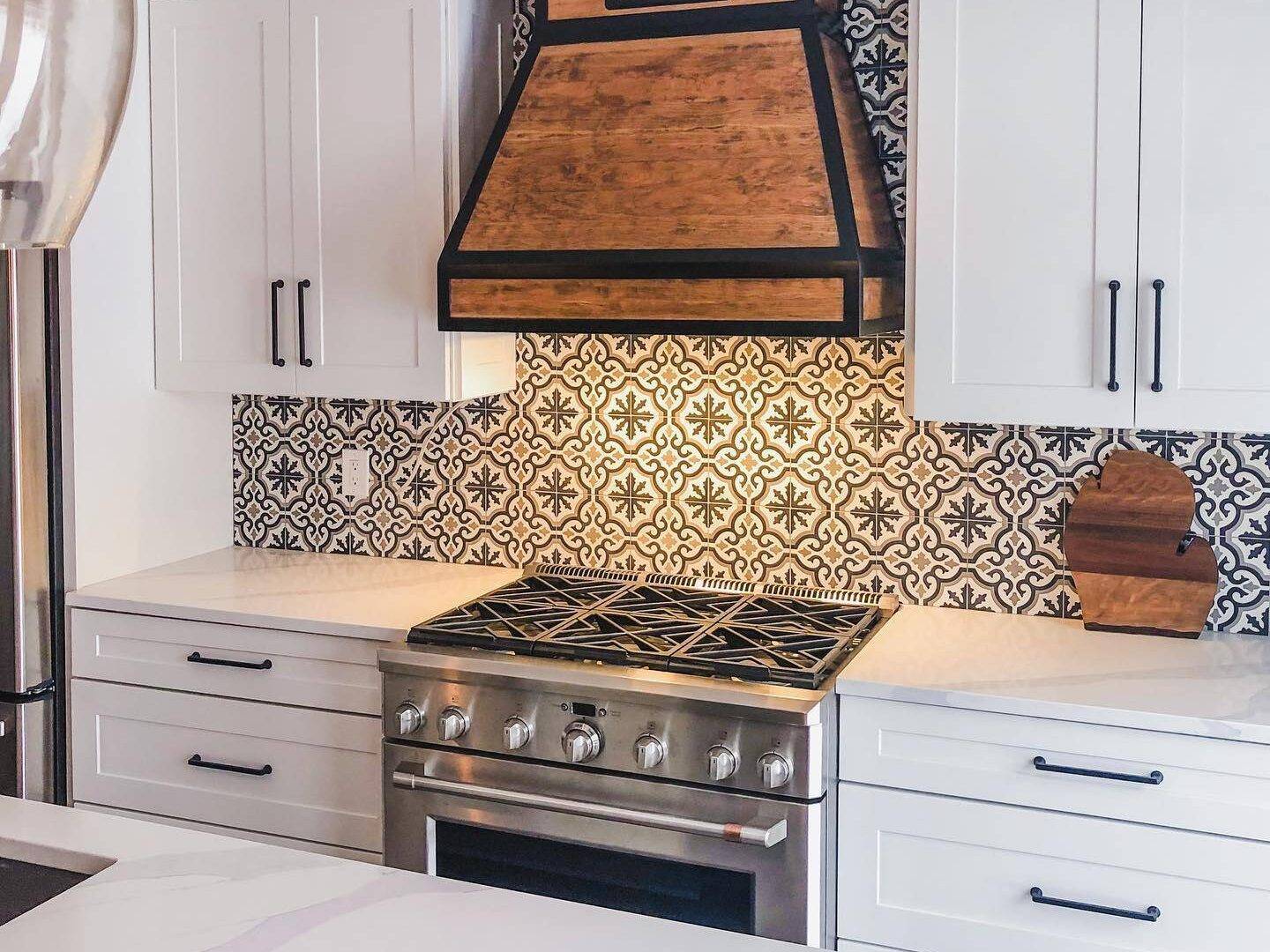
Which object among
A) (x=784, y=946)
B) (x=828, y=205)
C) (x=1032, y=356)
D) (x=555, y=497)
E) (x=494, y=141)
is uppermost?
(x=494, y=141)

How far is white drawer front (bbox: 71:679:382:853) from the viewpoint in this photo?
2982 millimetres

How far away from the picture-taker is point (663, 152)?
2.77m

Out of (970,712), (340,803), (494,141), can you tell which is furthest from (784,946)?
(494,141)

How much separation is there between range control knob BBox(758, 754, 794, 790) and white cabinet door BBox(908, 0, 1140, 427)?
2.44 feet

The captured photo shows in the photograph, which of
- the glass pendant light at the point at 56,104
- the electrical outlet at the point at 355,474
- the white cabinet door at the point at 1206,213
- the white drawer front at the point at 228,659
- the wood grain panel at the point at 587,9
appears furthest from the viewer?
the electrical outlet at the point at 355,474

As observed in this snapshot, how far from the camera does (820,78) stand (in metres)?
2.69

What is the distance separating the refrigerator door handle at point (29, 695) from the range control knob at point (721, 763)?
5.37 feet

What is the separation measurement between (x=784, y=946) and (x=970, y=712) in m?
1.06

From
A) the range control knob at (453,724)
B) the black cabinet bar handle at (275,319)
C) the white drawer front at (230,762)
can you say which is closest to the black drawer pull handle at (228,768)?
the white drawer front at (230,762)

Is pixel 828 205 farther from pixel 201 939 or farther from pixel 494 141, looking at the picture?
pixel 201 939

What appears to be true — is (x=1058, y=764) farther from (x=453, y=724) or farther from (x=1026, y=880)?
(x=453, y=724)

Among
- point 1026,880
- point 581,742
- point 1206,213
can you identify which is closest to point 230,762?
point 581,742

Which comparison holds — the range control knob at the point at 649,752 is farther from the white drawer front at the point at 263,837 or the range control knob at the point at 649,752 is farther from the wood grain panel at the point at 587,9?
the wood grain panel at the point at 587,9

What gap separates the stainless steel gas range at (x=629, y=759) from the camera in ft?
8.24
